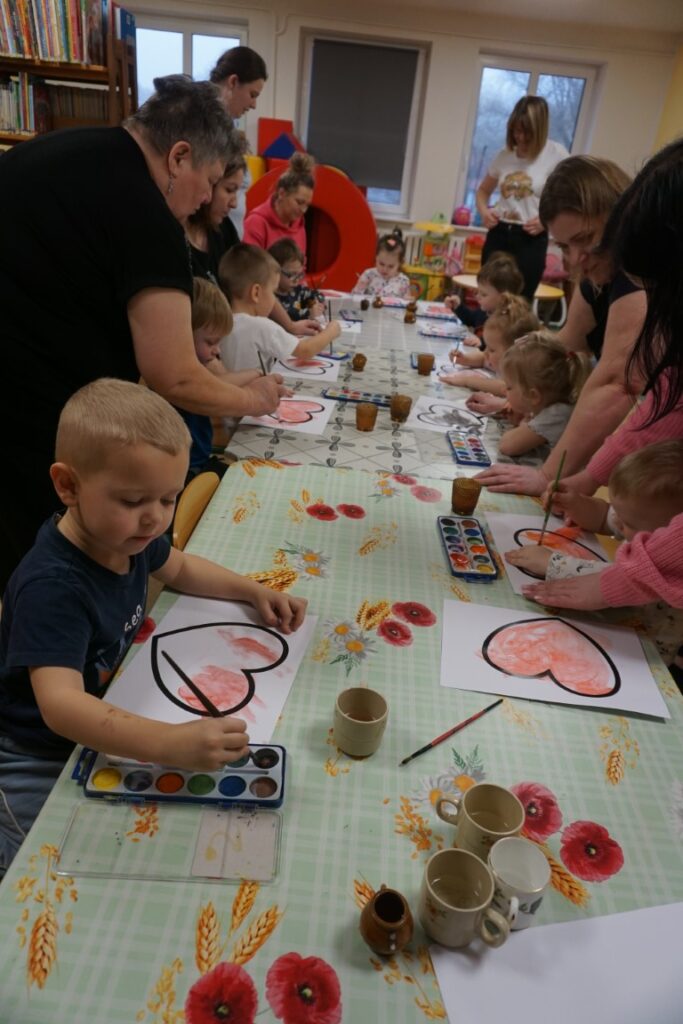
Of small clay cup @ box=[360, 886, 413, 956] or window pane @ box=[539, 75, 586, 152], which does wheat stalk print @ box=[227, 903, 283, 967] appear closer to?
small clay cup @ box=[360, 886, 413, 956]

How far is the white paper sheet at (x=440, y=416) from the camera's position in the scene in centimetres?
218

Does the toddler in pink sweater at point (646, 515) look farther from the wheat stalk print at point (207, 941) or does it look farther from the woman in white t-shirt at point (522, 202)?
the woman in white t-shirt at point (522, 202)

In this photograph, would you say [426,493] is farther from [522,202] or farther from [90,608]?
[522,202]

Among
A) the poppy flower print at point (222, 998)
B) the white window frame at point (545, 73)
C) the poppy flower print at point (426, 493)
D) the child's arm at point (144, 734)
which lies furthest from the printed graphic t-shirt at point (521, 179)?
the poppy flower print at point (222, 998)

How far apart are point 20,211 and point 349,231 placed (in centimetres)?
427

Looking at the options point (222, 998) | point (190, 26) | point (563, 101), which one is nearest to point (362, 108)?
point (190, 26)

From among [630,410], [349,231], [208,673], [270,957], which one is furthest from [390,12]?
[270,957]

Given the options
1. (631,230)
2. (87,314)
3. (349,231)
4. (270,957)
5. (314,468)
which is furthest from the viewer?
(349,231)

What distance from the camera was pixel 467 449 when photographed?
198 cm

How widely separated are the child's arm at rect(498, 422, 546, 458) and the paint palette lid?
149 centimetres

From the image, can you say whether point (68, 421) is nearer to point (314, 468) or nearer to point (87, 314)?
point (87, 314)

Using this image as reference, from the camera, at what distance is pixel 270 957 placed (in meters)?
0.66

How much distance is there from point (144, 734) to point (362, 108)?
7.23m

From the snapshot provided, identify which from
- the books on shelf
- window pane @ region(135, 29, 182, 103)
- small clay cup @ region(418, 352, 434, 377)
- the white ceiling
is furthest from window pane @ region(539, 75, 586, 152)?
small clay cup @ region(418, 352, 434, 377)
